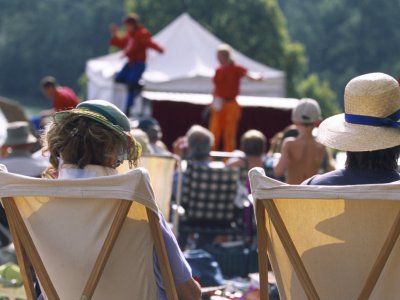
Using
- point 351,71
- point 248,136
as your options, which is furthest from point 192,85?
point 351,71

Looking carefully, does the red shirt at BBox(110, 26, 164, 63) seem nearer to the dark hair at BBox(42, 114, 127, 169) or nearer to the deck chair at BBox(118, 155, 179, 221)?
the deck chair at BBox(118, 155, 179, 221)

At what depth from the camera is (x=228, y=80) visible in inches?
501

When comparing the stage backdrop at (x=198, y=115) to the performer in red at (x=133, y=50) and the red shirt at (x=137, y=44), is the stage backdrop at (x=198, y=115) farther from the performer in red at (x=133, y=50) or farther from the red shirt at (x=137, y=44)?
the red shirt at (x=137, y=44)

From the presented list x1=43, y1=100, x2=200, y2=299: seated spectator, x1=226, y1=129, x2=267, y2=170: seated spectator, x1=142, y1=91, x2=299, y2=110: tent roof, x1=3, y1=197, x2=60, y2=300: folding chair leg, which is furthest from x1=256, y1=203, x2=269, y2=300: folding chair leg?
x1=142, y1=91, x2=299, y2=110: tent roof

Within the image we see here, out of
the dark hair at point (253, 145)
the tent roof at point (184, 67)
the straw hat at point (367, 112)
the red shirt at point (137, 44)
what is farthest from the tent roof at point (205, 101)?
the straw hat at point (367, 112)

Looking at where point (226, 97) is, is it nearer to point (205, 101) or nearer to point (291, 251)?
point (205, 101)

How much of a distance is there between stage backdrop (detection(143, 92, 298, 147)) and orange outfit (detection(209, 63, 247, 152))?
175 cm

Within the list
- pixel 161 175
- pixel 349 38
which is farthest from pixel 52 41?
pixel 161 175

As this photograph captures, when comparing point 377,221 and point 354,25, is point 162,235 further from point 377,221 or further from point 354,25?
point 354,25

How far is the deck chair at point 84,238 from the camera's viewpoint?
3584 millimetres

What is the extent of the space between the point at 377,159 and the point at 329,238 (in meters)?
0.38

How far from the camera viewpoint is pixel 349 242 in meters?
3.56

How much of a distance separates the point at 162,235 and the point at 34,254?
43cm

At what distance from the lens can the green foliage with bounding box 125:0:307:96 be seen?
189 feet
